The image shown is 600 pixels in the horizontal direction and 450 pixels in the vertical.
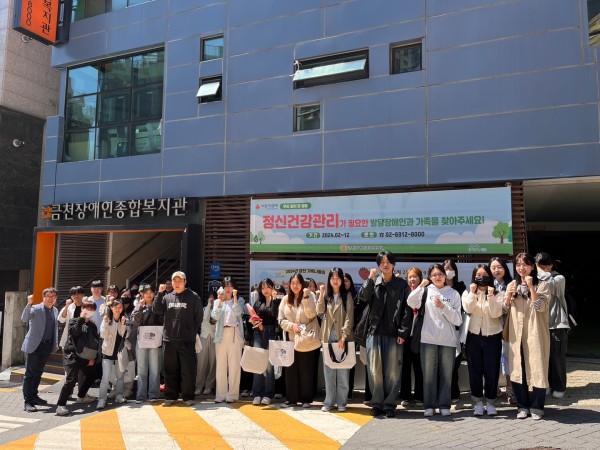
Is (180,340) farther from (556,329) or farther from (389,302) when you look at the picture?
(556,329)

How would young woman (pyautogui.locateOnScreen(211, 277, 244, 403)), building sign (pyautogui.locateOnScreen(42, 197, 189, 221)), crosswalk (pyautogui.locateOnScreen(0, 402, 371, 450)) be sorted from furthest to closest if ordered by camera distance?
1. building sign (pyautogui.locateOnScreen(42, 197, 189, 221))
2. young woman (pyautogui.locateOnScreen(211, 277, 244, 403))
3. crosswalk (pyautogui.locateOnScreen(0, 402, 371, 450))

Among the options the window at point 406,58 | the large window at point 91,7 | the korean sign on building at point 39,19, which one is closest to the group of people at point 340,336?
the window at point 406,58

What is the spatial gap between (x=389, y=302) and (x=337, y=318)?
77 cm

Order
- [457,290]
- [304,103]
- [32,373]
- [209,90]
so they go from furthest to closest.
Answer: [209,90] → [304,103] → [32,373] → [457,290]

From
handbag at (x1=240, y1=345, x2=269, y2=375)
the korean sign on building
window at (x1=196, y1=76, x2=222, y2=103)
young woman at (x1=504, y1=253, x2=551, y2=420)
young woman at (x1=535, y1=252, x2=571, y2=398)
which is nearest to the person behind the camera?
young woman at (x1=504, y1=253, x2=551, y2=420)

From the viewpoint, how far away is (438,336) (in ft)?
19.8

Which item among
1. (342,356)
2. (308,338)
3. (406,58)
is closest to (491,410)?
(342,356)

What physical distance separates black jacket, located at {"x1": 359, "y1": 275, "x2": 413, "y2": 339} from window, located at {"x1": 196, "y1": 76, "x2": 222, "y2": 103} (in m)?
7.32

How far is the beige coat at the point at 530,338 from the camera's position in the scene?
18.5ft

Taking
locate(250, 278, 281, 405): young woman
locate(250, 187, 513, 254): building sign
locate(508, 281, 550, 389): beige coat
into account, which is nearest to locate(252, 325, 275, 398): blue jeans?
locate(250, 278, 281, 405): young woman

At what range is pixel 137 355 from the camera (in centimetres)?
764

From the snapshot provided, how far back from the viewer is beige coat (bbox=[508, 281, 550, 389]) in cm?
563

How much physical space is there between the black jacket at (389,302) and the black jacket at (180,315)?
2.64m

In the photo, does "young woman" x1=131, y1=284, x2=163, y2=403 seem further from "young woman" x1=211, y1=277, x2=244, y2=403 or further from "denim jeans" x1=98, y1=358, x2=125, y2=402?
"young woman" x1=211, y1=277, x2=244, y2=403
